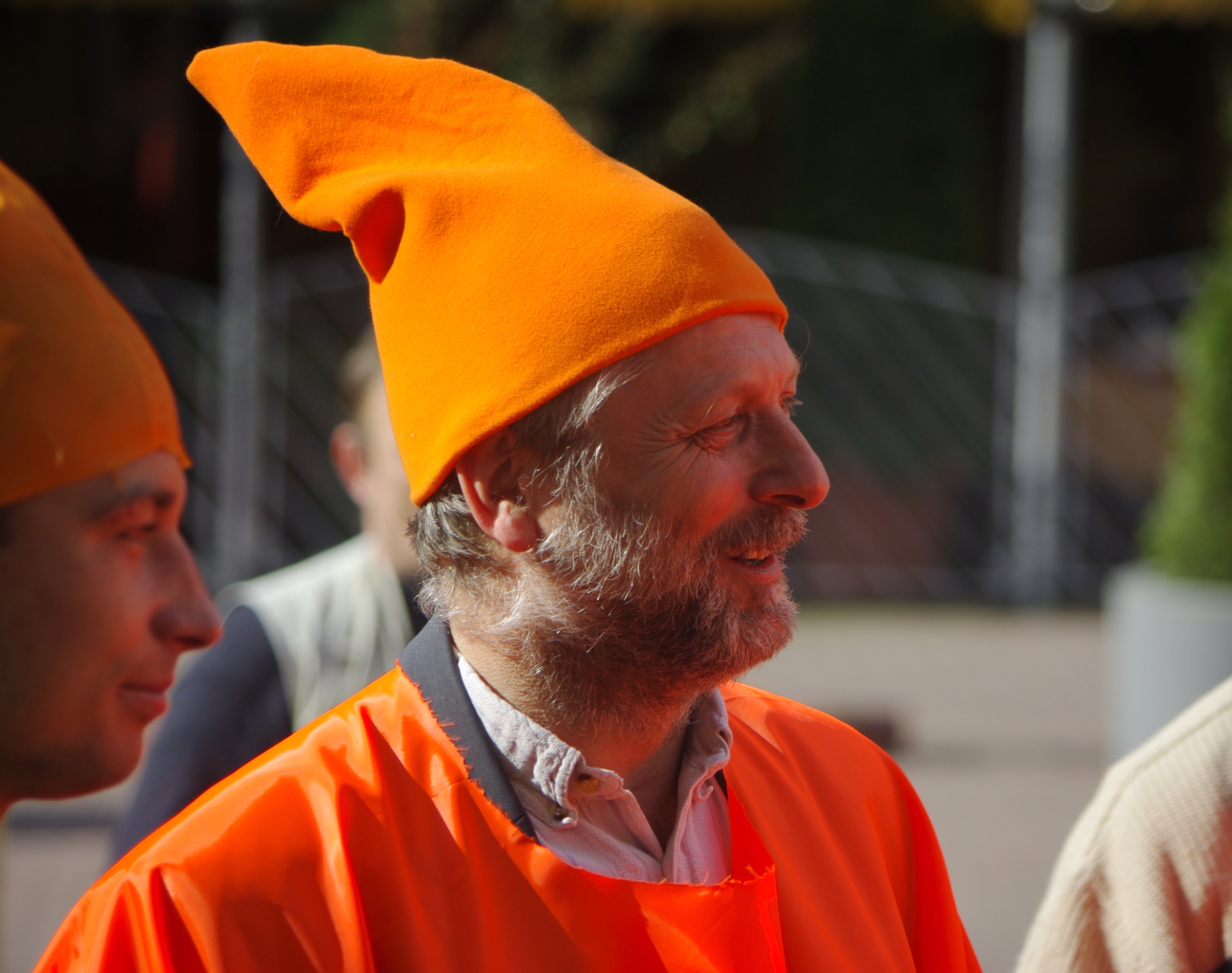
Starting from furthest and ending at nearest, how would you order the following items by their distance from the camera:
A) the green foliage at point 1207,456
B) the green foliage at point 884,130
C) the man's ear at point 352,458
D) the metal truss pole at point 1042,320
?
1. the green foliage at point 884,130
2. the metal truss pole at point 1042,320
3. the green foliage at point 1207,456
4. the man's ear at point 352,458

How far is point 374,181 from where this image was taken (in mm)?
1607

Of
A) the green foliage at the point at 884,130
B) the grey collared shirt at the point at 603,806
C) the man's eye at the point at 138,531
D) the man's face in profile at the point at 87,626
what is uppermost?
the green foliage at the point at 884,130

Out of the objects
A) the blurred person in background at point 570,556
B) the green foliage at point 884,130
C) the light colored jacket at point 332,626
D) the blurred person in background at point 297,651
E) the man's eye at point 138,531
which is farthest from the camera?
the green foliage at point 884,130

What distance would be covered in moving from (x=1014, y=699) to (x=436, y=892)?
6.96 meters

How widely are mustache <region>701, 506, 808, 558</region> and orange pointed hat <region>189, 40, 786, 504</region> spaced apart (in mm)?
242

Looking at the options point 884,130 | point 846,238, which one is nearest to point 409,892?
point 846,238

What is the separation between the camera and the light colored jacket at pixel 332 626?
98.3 inches

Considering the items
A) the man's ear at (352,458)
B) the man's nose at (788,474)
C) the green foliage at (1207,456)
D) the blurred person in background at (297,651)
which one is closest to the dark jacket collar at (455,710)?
the man's nose at (788,474)

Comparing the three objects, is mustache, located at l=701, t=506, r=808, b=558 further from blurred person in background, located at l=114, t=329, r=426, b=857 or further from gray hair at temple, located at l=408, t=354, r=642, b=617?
blurred person in background, located at l=114, t=329, r=426, b=857

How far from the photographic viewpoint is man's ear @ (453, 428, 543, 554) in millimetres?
1675

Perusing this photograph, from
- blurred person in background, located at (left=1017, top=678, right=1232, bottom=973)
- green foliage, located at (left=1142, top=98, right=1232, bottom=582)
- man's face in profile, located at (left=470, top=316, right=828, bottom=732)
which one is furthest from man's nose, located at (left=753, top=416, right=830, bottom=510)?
green foliage, located at (left=1142, top=98, right=1232, bottom=582)

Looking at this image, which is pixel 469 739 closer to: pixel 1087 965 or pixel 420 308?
pixel 420 308

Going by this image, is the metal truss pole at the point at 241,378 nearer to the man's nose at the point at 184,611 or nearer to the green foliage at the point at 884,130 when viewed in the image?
the green foliage at the point at 884,130

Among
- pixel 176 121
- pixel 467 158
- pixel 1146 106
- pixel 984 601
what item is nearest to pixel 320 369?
pixel 176 121
